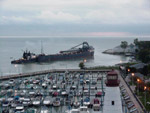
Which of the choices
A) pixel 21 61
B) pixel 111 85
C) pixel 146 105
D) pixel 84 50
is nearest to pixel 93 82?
pixel 146 105

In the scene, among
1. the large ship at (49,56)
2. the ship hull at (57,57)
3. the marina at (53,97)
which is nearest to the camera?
the marina at (53,97)

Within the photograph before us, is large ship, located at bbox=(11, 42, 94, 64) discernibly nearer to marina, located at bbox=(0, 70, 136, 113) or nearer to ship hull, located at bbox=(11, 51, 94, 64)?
ship hull, located at bbox=(11, 51, 94, 64)

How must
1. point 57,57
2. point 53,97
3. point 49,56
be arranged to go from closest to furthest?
point 53,97 < point 49,56 < point 57,57

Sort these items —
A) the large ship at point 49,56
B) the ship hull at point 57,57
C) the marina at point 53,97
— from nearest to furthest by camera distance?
the marina at point 53,97
the large ship at point 49,56
the ship hull at point 57,57

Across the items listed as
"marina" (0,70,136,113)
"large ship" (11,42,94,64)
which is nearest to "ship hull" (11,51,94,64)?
"large ship" (11,42,94,64)

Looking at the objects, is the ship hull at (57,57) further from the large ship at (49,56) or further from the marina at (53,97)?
the marina at (53,97)

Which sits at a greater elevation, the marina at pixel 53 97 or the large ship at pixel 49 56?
the large ship at pixel 49 56

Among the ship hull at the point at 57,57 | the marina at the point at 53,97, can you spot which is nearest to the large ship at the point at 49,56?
the ship hull at the point at 57,57

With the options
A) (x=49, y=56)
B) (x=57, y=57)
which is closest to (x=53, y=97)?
(x=49, y=56)

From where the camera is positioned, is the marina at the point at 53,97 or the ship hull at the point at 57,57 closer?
the marina at the point at 53,97

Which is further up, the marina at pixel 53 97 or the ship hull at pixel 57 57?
the ship hull at pixel 57 57

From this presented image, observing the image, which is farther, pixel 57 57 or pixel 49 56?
pixel 57 57

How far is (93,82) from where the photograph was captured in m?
22.7

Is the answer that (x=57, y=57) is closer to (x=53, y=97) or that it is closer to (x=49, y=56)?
(x=49, y=56)
